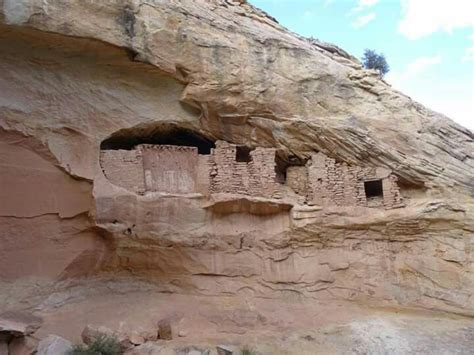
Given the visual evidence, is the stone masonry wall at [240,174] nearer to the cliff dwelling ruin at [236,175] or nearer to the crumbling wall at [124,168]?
the cliff dwelling ruin at [236,175]

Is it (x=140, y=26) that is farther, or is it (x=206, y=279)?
(x=206, y=279)

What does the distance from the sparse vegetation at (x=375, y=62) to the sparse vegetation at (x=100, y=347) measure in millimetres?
15989

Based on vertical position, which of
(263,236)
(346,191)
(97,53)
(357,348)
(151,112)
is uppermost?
(97,53)

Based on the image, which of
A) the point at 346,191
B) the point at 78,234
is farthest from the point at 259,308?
the point at 78,234

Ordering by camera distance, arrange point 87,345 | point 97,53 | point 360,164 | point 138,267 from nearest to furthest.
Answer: point 87,345 → point 97,53 → point 138,267 → point 360,164

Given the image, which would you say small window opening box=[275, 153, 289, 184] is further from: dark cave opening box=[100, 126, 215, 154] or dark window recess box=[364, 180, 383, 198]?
dark window recess box=[364, 180, 383, 198]

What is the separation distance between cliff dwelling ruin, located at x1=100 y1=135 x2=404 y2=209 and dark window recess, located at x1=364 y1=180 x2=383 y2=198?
0.15 ft

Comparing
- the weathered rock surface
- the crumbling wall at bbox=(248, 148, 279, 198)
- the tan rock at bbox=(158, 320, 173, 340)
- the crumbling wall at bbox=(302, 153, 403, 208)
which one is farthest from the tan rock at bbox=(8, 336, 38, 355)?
the crumbling wall at bbox=(302, 153, 403, 208)

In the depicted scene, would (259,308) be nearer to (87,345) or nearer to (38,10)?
(87,345)

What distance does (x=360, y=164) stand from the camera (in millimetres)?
9500

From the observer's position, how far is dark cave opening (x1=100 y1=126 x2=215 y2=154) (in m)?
9.40

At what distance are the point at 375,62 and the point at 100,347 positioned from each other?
16.8 meters

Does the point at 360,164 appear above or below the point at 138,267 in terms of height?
above

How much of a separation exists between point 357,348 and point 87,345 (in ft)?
12.8
